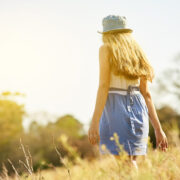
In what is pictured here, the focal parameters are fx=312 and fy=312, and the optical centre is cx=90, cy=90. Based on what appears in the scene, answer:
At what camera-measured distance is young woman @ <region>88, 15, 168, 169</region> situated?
265cm

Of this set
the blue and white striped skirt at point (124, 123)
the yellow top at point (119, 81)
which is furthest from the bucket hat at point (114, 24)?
the blue and white striped skirt at point (124, 123)

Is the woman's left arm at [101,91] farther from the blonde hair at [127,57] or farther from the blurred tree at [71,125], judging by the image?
the blurred tree at [71,125]

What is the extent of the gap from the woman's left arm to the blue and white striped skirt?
85mm

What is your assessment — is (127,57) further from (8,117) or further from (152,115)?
(8,117)

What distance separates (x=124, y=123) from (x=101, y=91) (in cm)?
33

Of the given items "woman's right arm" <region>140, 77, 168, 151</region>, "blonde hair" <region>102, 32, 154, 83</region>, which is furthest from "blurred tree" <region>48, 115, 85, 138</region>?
"blonde hair" <region>102, 32, 154, 83</region>

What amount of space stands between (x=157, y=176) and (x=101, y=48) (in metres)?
1.18

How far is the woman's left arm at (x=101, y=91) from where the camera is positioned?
2.62 metres

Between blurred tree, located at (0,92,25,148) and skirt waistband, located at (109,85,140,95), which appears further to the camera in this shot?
blurred tree, located at (0,92,25,148)

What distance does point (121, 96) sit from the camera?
2.72m

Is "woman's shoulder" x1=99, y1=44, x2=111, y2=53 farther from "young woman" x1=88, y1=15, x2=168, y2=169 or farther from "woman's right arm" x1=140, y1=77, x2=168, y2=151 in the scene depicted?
"woman's right arm" x1=140, y1=77, x2=168, y2=151

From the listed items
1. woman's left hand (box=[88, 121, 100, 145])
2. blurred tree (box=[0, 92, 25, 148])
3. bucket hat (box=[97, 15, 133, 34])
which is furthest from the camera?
blurred tree (box=[0, 92, 25, 148])

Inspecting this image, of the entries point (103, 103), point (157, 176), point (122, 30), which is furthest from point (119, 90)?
point (157, 176)

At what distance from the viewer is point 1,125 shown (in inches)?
1183
